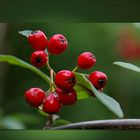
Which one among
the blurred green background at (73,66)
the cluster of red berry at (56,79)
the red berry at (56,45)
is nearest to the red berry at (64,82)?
the cluster of red berry at (56,79)

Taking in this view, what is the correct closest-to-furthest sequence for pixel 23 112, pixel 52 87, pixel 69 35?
1. pixel 52 87
2. pixel 23 112
3. pixel 69 35

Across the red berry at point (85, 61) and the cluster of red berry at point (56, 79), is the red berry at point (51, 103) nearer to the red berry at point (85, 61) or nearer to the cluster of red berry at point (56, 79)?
the cluster of red berry at point (56, 79)

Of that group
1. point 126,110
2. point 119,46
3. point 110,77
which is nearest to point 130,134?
point 126,110

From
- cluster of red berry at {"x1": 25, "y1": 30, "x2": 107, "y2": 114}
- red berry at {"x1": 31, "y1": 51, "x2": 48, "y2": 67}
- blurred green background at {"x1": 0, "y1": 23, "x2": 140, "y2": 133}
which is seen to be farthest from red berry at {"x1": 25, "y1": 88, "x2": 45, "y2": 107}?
blurred green background at {"x1": 0, "y1": 23, "x2": 140, "y2": 133}

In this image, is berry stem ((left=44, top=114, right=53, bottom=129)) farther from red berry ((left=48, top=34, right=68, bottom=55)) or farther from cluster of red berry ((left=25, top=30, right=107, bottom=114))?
red berry ((left=48, top=34, right=68, bottom=55))

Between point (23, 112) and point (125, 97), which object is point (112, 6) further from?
point (23, 112)

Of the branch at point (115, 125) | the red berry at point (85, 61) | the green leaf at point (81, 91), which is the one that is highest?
the red berry at point (85, 61)
